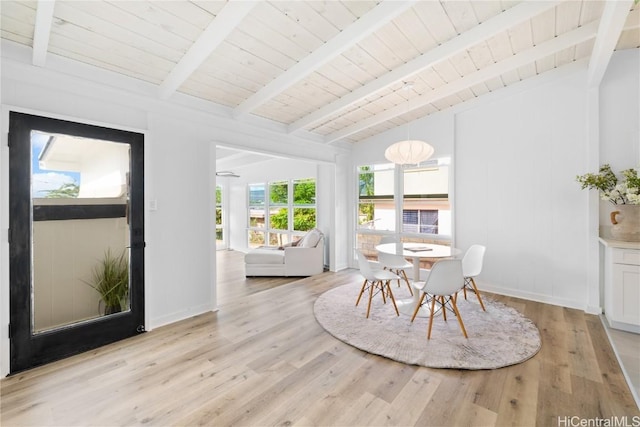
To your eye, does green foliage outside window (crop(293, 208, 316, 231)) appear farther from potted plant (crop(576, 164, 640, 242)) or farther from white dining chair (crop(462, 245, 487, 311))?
potted plant (crop(576, 164, 640, 242))

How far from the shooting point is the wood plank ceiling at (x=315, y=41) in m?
2.06

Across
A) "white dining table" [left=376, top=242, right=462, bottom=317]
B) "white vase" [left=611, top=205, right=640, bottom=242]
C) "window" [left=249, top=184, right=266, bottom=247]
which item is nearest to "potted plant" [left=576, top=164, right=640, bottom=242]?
"white vase" [left=611, top=205, right=640, bottom=242]

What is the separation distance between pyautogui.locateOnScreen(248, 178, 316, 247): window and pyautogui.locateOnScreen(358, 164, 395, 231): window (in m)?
1.17

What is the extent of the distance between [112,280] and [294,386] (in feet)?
7.12

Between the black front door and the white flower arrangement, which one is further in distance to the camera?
the white flower arrangement

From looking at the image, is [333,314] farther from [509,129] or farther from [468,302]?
[509,129]

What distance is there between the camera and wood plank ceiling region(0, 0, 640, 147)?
2.06 meters

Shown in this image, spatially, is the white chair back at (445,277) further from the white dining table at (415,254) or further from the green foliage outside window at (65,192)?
the green foliage outside window at (65,192)

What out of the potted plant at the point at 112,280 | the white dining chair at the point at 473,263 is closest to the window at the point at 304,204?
the white dining chair at the point at 473,263

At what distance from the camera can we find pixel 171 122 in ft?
10.4

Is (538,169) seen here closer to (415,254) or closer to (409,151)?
(409,151)

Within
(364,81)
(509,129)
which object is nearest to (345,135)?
(364,81)

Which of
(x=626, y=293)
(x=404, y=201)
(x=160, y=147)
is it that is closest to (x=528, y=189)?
(x=626, y=293)

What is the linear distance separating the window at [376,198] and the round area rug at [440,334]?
6.64 feet
